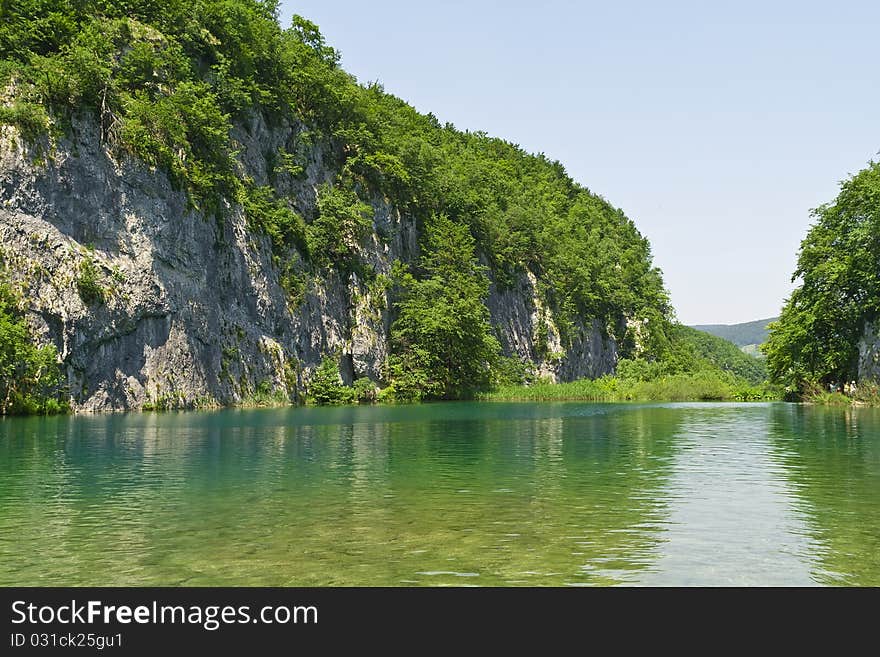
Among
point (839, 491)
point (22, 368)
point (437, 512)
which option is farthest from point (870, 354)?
point (22, 368)

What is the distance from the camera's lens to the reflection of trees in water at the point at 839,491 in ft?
33.7

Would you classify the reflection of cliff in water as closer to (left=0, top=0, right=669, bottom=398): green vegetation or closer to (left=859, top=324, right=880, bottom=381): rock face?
(left=0, top=0, right=669, bottom=398): green vegetation

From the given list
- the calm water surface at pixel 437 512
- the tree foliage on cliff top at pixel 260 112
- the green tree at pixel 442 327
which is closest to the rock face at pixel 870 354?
the calm water surface at pixel 437 512

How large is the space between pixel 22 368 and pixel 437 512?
118 ft

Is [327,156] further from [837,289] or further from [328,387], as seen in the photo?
[837,289]

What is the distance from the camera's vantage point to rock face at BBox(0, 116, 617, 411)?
150 ft

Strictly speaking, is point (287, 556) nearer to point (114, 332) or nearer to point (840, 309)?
point (114, 332)

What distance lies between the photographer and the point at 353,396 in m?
68.6

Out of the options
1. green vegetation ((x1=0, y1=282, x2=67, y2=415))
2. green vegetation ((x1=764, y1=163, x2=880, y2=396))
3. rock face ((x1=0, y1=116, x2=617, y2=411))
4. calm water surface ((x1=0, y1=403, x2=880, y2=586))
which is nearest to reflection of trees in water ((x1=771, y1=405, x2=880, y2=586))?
calm water surface ((x1=0, y1=403, x2=880, y2=586))

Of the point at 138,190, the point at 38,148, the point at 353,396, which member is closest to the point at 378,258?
the point at 353,396

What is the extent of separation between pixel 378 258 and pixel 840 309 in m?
41.5

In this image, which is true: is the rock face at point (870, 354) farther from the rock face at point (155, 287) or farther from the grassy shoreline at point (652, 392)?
the rock face at point (155, 287)

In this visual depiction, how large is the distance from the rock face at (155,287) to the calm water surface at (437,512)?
1979cm

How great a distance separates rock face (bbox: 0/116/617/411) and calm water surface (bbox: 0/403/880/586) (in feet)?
64.9
